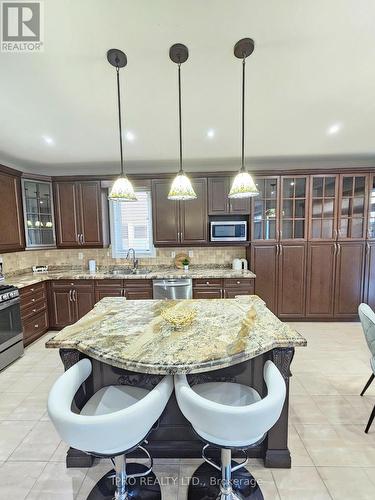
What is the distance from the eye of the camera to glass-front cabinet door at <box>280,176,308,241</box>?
12.8 ft

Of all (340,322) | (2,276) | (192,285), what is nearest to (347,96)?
(192,285)

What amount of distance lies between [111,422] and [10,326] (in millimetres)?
2766

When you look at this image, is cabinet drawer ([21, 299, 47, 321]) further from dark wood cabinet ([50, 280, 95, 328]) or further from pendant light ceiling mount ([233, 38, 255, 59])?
pendant light ceiling mount ([233, 38, 255, 59])

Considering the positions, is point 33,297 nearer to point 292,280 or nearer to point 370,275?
point 292,280

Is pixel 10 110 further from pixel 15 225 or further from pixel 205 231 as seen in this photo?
pixel 205 231

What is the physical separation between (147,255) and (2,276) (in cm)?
218

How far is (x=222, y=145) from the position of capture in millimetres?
3443

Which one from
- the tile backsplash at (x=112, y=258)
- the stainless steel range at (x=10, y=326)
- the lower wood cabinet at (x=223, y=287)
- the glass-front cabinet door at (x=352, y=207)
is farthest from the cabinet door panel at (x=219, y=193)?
the stainless steel range at (x=10, y=326)

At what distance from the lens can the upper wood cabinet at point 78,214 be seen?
4.05 m

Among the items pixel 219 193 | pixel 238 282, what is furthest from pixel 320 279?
pixel 219 193

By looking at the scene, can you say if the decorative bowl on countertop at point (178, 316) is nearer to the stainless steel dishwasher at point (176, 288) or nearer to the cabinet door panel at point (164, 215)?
the stainless steel dishwasher at point (176, 288)

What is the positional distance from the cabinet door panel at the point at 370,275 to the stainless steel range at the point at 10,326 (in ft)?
17.0

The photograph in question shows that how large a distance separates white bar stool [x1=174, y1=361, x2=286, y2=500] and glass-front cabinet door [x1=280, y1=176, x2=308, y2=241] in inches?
121

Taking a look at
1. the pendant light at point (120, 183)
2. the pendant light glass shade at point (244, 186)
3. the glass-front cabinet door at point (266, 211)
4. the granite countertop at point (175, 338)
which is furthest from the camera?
the glass-front cabinet door at point (266, 211)
